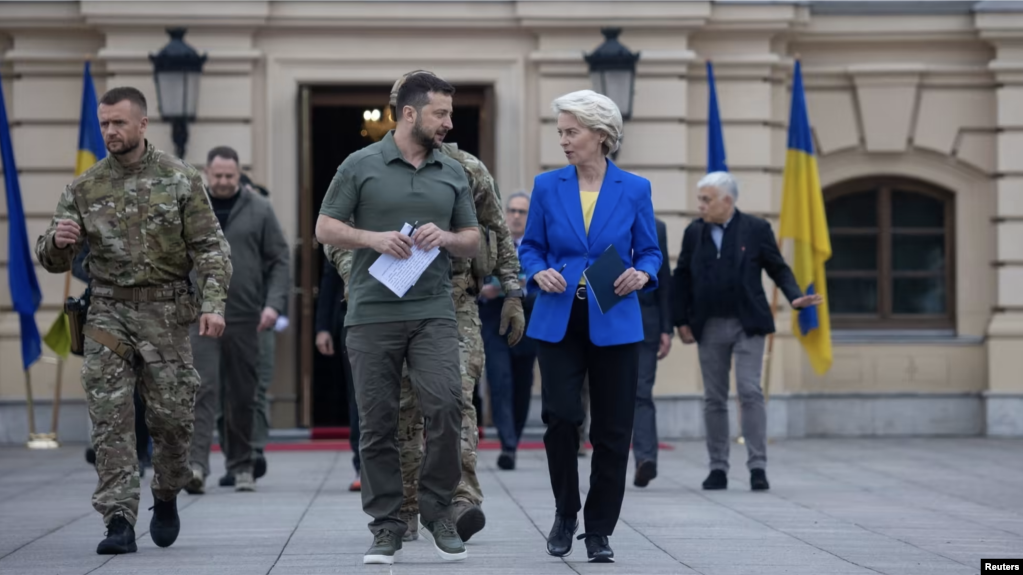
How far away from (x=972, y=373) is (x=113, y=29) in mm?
7956

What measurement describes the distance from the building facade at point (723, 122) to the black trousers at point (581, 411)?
7224 millimetres

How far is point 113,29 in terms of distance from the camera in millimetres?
13570

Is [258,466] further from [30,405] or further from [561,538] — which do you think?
[30,405]

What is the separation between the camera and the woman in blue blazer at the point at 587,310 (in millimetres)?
6516

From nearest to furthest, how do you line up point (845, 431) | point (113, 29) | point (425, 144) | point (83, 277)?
point (425, 144) → point (83, 277) → point (113, 29) → point (845, 431)

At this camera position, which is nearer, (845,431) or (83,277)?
(83,277)

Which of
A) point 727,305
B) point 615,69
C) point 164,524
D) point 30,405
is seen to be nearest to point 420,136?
point 164,524

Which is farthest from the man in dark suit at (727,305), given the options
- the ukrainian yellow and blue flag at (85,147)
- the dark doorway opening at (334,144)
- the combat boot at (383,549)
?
the ukrainian yellow and blue flag at (85,147)

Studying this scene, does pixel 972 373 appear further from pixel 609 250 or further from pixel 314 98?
pixel 609 250

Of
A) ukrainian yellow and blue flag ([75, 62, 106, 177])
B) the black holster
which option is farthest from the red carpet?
the black holster

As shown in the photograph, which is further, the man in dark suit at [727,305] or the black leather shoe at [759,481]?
the man in dark suit at [727,305]

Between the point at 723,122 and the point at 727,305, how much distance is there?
4.53 metres

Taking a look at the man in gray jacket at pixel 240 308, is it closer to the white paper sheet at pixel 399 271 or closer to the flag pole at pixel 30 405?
the white paper sheet at pixel 399 271

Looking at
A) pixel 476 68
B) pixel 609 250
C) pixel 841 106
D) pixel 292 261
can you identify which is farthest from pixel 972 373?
pixel 609 250
